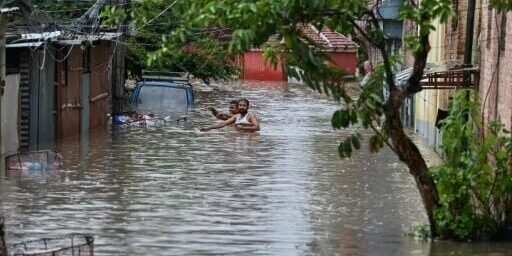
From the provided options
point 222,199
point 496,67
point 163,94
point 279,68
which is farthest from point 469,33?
point 279,68

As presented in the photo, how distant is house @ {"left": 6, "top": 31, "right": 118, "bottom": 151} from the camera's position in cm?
2427

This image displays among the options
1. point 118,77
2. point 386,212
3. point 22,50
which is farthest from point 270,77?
point 386,212

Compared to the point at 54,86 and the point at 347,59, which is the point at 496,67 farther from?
the point at 347,59

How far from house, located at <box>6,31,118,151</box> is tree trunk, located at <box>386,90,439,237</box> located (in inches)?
389

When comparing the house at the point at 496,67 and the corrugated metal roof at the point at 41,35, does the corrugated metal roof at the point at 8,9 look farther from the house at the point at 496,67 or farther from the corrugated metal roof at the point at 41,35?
the house at the point at 496,67

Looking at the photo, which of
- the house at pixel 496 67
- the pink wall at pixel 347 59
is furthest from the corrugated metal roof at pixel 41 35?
the pink wall at pixel 347 59

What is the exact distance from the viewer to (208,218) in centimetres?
1561

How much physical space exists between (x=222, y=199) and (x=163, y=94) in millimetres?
22495

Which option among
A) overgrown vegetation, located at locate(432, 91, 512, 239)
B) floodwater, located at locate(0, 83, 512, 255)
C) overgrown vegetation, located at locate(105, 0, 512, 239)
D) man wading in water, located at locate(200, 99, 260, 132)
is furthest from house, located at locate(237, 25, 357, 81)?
overgrown vegetation, located at locate(105, 0, 512, 239)

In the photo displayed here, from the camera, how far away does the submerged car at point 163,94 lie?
39.3 m

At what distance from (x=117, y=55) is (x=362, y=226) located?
18.7 metres

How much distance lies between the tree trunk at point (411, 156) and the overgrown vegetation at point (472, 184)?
102 mm

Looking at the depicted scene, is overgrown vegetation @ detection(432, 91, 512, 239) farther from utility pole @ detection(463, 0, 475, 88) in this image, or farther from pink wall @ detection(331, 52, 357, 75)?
pink wall @ detection(331, 52, 357, 75)

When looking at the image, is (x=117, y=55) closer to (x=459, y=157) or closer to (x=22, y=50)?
(x=22, y=50)
